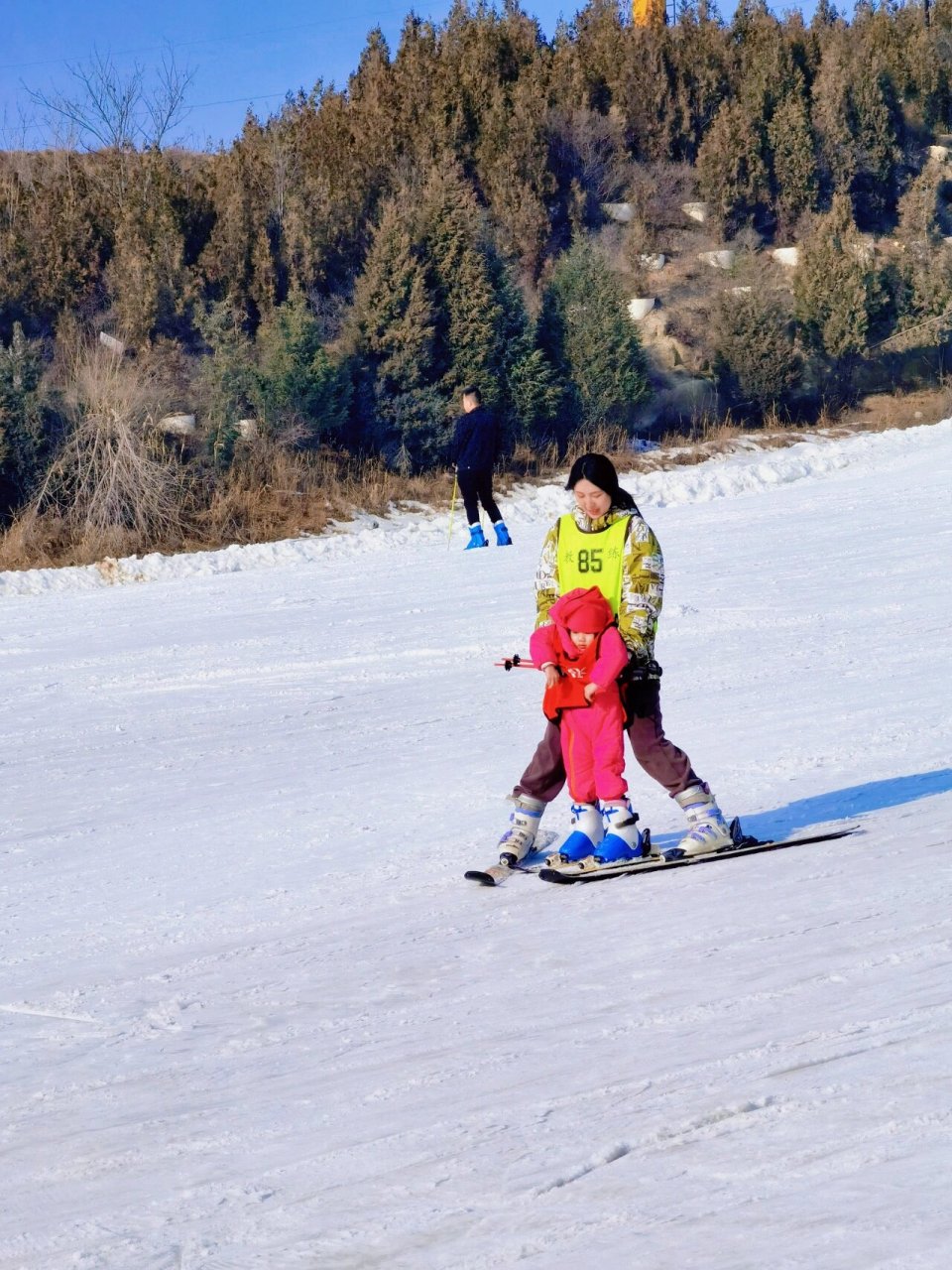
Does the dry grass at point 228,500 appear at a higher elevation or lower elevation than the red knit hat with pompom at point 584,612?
higher

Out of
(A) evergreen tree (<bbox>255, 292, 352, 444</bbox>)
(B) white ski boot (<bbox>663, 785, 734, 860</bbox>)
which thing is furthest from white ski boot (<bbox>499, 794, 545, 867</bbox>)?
(A) evergreen tree (<bbox>255, 292, 352, 444</bbox>)

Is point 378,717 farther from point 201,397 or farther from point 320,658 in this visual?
point 201,397

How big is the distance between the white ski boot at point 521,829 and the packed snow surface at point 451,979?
0.22 meters

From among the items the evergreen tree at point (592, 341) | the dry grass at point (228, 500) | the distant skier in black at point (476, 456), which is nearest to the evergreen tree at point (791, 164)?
the evergreen tree at point (592, 341)

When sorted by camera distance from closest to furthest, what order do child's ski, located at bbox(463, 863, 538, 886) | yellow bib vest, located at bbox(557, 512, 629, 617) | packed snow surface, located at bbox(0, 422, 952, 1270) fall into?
packed snow surface, located at bbox(0, 422, 952, 1270)
yellow bib vest, located at bbox(557, 512, 629, 617)
child's ski, located at bbox(463, 863, 538, 886)

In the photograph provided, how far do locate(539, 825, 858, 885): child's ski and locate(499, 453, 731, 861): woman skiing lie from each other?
0.05 m

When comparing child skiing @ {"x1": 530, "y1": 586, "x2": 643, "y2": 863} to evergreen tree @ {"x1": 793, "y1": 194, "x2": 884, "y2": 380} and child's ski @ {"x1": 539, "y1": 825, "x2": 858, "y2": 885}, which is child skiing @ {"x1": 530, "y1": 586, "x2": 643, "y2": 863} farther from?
evergreen tree @ {"x1": 793, "y1": 194, "x2": 884, "y2": 380}

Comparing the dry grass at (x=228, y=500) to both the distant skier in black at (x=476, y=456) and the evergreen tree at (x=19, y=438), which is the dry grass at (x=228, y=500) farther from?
the distant skier in black at (x=476, y=456)

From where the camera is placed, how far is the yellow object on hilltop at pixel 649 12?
137 ft

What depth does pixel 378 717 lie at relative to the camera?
32.2ft

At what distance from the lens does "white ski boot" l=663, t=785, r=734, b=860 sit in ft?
20.1

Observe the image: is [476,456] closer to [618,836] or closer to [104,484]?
[104,484]

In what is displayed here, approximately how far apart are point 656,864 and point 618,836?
196 mm

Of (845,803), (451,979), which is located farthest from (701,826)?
(451,979)
